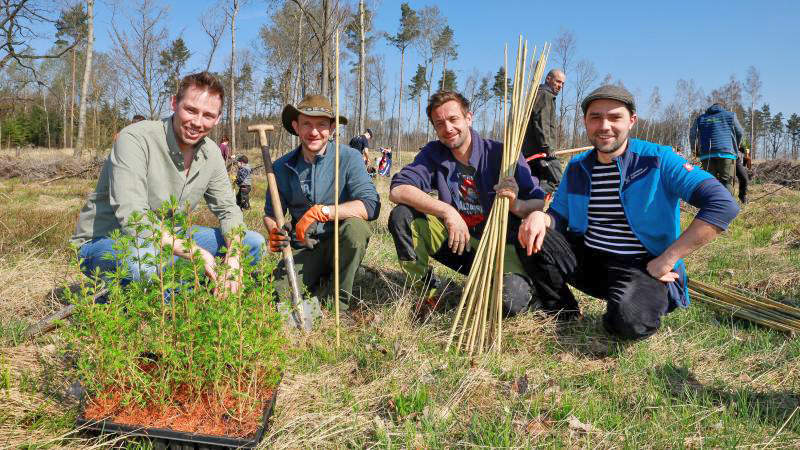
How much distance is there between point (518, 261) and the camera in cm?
266

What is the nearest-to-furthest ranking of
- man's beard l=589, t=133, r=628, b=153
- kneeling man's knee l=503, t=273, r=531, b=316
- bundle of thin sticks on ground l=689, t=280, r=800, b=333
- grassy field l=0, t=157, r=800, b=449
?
grassy field l=0, t=157, r=800, b=449, man's beard l=589, t=133, r=628, b=153, kneeling man's knee l=503, t=273, r=531, b=316, bundle of thin sticks on ground l=689, t=280, r=800, b=333

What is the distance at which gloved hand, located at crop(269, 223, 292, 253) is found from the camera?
2.58 meters

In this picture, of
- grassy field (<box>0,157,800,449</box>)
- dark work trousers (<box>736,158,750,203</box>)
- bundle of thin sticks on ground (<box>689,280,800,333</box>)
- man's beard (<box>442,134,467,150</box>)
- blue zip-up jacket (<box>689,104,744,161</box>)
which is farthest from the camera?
dark work trousers (<box>736,158,750,203</box>)

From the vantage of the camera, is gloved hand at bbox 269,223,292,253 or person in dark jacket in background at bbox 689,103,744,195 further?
person in dark jacket in background at bbox 689,103,744,195

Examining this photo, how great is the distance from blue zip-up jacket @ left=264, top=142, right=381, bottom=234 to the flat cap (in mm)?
1366

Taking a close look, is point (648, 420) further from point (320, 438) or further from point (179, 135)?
point (179, 135)

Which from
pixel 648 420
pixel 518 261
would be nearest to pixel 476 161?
pixel 518 261

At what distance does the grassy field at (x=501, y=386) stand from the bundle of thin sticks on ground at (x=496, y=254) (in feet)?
0.50

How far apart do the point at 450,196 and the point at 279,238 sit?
3.38 feet

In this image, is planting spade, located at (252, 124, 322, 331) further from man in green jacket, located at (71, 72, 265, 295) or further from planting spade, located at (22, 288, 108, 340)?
planting spade, located at (22, 288, 108, 340)

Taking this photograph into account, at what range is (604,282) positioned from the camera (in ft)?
8.43

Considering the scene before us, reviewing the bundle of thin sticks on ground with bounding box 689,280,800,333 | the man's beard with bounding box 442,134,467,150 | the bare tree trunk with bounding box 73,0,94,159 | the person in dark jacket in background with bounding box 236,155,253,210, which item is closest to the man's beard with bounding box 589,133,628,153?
the man's beard with bounding box 442,134,467,150

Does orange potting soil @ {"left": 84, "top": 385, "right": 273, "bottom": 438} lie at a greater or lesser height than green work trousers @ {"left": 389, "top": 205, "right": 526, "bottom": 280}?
lesser

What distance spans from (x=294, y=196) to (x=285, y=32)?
19.8 metres
